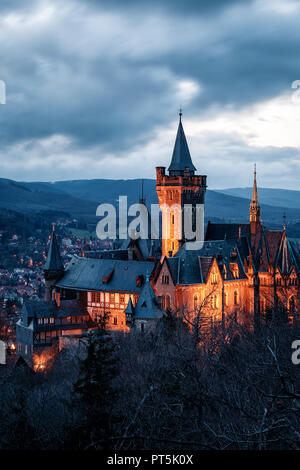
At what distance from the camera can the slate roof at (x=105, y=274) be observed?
74438 millimetres

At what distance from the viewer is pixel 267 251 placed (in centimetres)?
7975

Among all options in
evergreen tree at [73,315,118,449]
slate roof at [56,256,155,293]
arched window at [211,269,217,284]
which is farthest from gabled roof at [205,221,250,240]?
evergreen tree at [73,315,118,449]

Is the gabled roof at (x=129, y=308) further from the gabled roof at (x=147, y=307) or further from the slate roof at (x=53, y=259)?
the slate roof at (x=53, y=259)

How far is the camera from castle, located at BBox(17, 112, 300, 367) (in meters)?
67.9

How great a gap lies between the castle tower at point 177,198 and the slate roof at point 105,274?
32.4 feet

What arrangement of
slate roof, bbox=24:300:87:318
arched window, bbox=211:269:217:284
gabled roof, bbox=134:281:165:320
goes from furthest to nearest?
slate roof, bbox=24:300:87:318, arched window, bbox=211:269:217:284, gabled roof, bbox=134:281:165:320

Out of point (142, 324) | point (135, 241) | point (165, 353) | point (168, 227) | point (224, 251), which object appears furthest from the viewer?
point (135, 241)

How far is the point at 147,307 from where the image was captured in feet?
218

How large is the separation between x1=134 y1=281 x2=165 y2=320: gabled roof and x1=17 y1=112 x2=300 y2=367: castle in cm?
11

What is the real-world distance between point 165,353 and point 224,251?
32695 millimetres

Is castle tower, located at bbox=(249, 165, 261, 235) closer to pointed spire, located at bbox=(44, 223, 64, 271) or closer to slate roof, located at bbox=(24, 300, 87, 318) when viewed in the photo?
slate roof, located at bbox=(24, 300, 87, 318)
